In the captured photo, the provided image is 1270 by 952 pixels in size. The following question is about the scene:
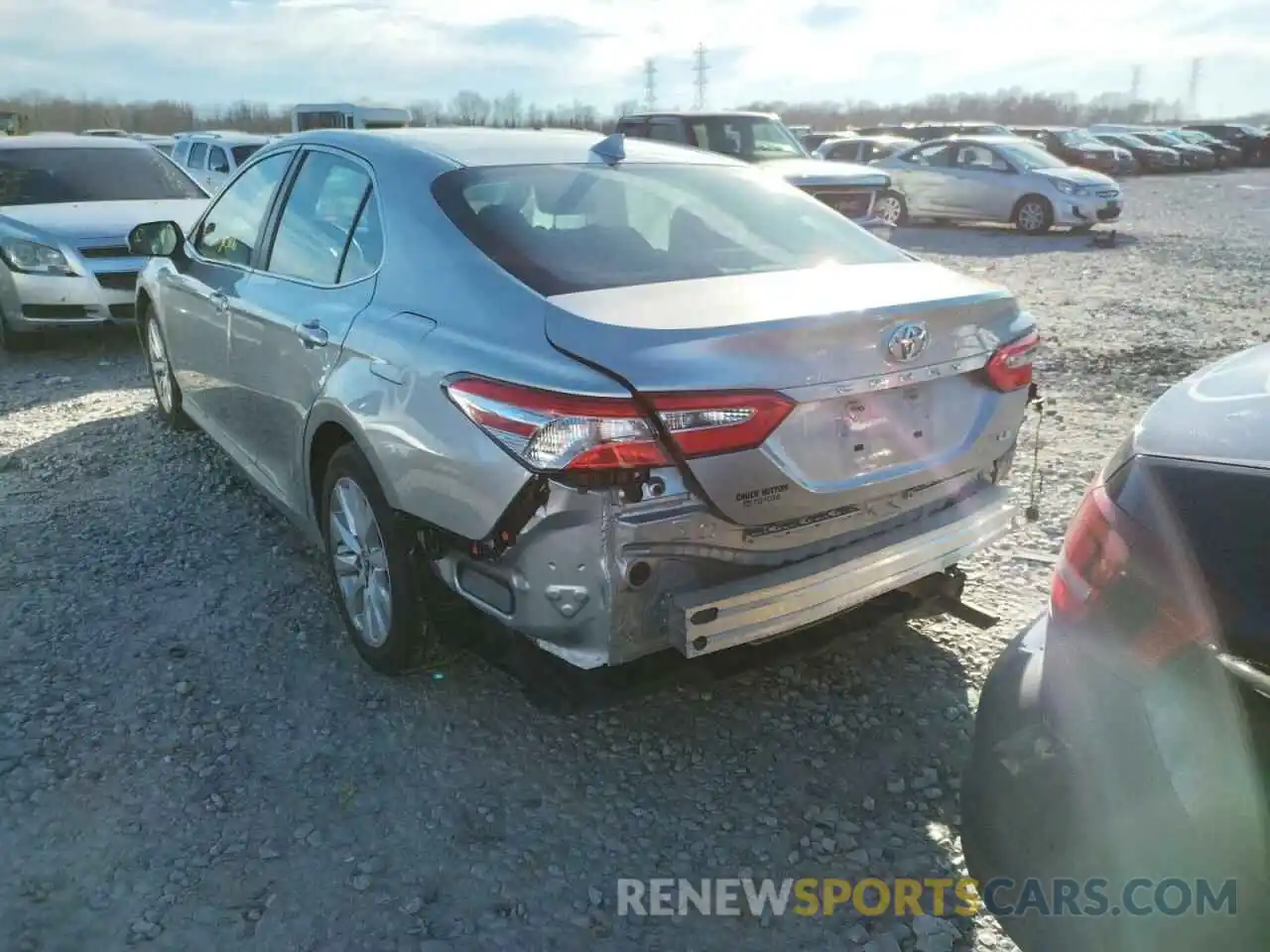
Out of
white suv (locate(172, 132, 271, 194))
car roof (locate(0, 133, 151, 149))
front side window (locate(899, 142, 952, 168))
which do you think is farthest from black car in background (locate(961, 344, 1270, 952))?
front side window (locate(899, 142, 952, 168))

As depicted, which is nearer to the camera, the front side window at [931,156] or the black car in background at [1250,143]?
the front side window at [931,156]

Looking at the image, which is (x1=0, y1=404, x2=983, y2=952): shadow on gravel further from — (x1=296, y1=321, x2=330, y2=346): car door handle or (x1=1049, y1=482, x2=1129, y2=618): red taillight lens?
(x1=296, y1=321, x2=330, y2=346): car door handle

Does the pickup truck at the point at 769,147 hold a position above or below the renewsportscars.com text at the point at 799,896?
above

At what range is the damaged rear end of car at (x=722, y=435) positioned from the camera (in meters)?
2.36

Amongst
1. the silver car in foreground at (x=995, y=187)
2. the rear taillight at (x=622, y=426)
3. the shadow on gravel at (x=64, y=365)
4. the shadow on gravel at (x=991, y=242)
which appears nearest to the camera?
the rear taillight at (x=622, y=426)

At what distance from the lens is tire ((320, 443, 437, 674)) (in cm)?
298

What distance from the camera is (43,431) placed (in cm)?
608

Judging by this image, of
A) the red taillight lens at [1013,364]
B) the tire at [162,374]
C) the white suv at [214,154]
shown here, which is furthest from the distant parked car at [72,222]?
the red taillight lens at [1013,364]

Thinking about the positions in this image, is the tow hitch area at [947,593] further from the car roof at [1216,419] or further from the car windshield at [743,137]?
the car windshield at [743,137]

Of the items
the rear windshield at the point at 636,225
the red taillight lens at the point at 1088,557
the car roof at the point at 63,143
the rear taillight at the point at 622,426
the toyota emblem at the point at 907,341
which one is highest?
the car roof at the point at 63,143

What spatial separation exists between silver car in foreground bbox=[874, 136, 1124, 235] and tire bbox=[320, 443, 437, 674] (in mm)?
13843

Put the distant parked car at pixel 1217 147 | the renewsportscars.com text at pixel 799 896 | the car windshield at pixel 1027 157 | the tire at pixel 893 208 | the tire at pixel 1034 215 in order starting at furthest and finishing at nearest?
the distant parked car at pixel 1217 147
the tire at pixel 893 208
the car windshield at pixel 1027 157
the tire at pixel 1034 215
the renewsportscars.com text at pixel 799 896

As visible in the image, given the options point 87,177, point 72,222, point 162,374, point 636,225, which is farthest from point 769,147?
point 636,225

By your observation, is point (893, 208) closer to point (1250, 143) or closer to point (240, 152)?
point (240, 152)
